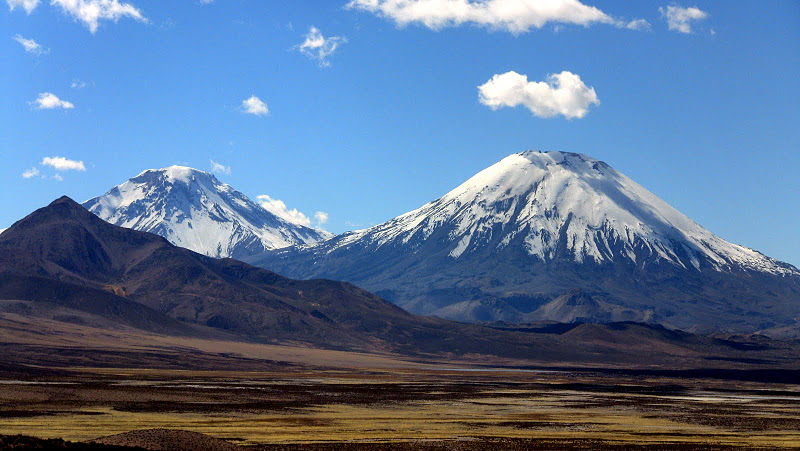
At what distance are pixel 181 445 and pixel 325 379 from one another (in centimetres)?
10467

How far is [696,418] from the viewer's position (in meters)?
98.7

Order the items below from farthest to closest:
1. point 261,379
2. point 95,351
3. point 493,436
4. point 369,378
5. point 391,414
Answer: point 95,351
point 369,378
point 261,379
point 391,414
point 493,436

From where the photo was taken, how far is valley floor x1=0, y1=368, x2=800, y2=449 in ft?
243

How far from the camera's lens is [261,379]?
153500 millimetres

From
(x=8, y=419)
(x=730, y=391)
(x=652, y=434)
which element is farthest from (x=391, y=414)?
(x=730, y=391)

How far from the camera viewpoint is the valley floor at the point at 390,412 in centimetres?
7412

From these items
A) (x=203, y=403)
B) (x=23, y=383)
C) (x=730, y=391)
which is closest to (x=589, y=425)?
(x=203, y=403)

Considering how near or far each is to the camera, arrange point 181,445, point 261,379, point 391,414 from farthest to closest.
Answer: point 261,379, point 391,414, point 181,445

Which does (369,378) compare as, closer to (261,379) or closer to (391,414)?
(261,379)

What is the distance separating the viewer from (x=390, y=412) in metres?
97.8

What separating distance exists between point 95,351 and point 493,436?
132436 millimetres

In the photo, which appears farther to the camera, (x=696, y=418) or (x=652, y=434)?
(x=696, y=418)

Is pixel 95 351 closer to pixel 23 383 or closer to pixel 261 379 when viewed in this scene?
pixel 261 379

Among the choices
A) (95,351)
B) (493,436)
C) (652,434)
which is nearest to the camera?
(493,436)
